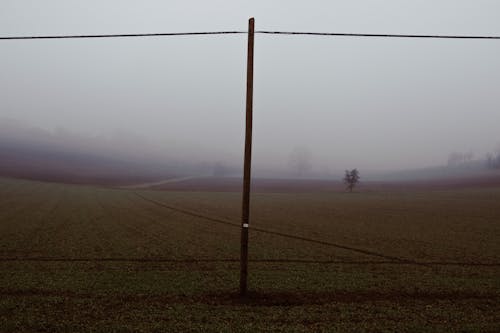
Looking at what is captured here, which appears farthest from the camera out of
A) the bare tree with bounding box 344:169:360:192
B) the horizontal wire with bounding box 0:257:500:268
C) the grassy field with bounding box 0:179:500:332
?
the bare tree with bounding box 344:169:360:192

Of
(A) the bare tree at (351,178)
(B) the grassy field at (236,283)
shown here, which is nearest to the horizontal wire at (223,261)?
(B) the grassy field at (236,283)

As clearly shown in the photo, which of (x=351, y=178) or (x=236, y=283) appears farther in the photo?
(x=351, y=178)

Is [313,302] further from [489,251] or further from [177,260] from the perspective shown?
[489,251]

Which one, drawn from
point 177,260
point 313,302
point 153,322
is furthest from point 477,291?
point 177,260

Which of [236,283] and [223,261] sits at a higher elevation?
Answer: [236,283]

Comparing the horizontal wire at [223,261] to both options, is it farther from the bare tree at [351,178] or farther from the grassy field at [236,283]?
the bare tree at [351,178]

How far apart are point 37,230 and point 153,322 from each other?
70.1ft

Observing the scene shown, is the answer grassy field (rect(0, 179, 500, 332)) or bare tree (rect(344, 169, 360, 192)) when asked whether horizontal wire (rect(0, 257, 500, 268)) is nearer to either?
grassy field (rect(0, 179, 500, 332))

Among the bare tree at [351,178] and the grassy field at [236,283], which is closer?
the grassy field at [236,283]

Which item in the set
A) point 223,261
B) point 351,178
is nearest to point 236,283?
point 223,261

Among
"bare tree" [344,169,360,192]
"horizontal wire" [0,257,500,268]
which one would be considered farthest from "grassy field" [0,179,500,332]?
"bare tree" [344,169,360,192]

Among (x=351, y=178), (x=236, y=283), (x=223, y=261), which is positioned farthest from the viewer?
(x=351, y=178)

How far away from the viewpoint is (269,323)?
30.1 feet

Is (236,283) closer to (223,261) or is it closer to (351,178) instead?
(223,261)
